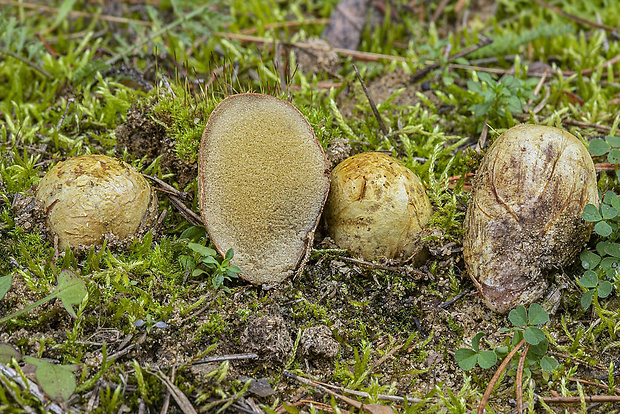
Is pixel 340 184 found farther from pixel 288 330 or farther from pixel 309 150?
pixel 288 330

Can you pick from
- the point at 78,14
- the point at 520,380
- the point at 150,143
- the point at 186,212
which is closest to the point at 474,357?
the point at 520,380

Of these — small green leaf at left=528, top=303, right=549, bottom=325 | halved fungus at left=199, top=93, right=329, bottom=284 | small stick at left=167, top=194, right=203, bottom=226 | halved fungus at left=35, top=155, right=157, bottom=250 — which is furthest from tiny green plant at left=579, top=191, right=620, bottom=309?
halved fungus at left=35, top=155, right=157, bottom=250

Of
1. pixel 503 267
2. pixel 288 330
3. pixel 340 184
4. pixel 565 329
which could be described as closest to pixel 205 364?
pixel 288 330

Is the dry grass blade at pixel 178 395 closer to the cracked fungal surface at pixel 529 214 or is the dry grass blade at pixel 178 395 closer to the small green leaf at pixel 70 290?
the small green leaf at pixel 70 290

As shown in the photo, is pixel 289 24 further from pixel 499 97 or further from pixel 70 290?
pixel 70 290

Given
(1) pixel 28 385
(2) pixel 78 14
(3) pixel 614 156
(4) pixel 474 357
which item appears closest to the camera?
(1) pixel 28 385
